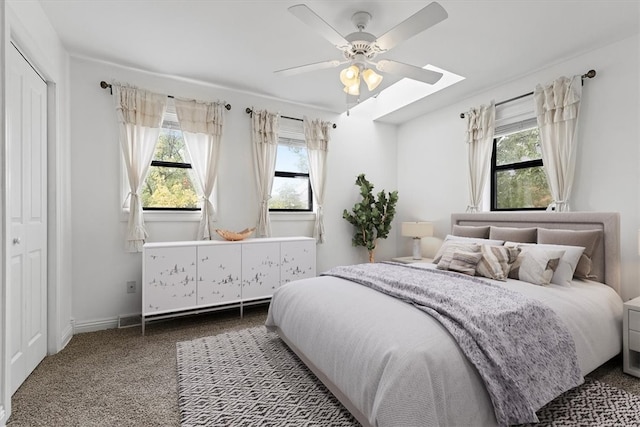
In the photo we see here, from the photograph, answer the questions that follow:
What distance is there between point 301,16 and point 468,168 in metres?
2.84

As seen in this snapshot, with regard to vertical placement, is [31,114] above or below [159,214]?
above

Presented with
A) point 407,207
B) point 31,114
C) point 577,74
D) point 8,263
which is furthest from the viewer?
point 407,207

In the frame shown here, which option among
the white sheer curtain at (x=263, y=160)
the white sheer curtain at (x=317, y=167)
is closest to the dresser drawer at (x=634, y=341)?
the white sheer curtain at (x=317, y=167)

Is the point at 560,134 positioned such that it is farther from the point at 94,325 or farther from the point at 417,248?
the point at 94,325

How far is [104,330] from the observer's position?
3047 millimetres

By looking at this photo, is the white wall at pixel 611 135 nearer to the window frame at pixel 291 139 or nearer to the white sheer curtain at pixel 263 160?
the window frame at pixel 291 139

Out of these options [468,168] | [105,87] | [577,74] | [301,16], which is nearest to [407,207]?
[468,168]

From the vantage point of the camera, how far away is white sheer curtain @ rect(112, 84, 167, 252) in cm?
312

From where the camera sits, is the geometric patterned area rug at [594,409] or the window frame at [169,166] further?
the window frame at [169,166]

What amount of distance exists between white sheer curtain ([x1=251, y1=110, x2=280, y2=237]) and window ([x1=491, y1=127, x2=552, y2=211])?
2.77m

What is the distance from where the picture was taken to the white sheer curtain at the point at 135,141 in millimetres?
3125

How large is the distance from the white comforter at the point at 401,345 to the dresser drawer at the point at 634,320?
75mm

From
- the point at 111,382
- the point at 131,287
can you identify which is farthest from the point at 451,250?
the point at 131,287

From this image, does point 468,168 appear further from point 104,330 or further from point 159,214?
point 104,330
